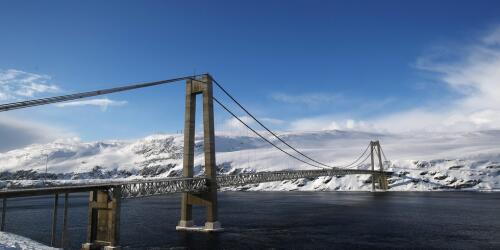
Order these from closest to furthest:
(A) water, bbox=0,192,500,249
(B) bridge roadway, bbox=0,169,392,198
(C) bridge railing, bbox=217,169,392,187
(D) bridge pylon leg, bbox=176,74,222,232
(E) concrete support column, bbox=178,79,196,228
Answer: (B) bridge roadway, bbox=0,169,392,198 → (A) water, bbox=0,192,500,249 → (D) bridge pylon leg, bbox=176,74,222,232 → (E) concrete support column, bbox=178,79,196,228 → (C) bridge railing, bbox=217,169,392,187

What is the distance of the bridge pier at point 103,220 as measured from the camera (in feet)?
121

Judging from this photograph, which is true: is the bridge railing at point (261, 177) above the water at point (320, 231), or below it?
above

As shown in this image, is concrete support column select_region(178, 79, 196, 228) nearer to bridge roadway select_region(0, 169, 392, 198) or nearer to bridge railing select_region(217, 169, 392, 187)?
bridge roadway select_region(0, 169, 392, 198)

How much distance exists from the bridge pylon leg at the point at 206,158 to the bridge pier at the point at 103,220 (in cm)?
1537

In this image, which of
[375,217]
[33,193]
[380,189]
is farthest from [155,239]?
[380,189]

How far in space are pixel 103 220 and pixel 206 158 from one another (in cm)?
1765

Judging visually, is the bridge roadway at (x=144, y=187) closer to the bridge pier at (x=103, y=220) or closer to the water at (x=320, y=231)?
the bridge pier at (x=103, y=220)

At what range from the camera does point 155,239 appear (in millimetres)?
45625

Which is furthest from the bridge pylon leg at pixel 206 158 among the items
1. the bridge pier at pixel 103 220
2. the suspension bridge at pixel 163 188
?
the bridge pier at pixel 103 220

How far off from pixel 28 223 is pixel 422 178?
127m

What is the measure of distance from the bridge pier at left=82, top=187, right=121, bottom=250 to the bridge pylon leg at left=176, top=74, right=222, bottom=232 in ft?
50.4

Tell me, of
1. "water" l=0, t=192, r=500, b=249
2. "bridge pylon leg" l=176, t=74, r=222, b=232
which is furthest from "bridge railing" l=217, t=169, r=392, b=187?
"bridge pylon leg" l=176, t=74, r=222, b=232

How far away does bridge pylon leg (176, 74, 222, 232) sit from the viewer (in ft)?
169

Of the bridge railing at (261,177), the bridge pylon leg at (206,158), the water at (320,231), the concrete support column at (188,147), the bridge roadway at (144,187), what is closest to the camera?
the bridge roadway at (144,187)
